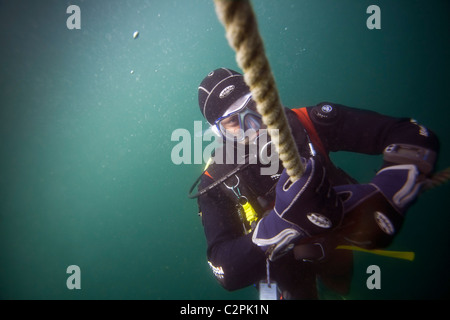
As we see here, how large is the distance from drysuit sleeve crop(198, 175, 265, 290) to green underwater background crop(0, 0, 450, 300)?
8867 mm

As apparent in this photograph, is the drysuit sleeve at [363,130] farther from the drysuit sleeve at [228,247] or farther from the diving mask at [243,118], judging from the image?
the drysuit sleeve at [228,247]

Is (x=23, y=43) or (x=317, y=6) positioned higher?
(x=317, y=6)

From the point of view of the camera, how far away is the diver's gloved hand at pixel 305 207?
101 centimetres

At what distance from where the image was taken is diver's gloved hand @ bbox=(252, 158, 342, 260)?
39.9 inches

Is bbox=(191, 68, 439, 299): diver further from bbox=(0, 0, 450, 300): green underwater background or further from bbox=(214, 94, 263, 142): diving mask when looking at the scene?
bbox=(0, 0, 450, 300): green underwater background

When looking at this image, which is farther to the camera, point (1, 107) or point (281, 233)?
point (1, 107)

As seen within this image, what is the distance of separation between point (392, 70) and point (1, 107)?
2749 cm

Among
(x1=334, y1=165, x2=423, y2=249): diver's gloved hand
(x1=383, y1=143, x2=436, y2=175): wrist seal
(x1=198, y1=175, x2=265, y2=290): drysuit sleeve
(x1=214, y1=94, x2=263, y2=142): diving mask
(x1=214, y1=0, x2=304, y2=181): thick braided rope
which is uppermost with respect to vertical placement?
(x1=214, y1=94, x2=263, y2=142): diving mask

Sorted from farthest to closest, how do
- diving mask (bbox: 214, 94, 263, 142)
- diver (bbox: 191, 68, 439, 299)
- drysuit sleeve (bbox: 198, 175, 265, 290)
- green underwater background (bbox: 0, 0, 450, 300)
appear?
green underwater background (bbox: 0, 0, 450, 300)
diving mask (bbox: 214, 94, 263, 142)
drysuit sleeve (bbox: 198, 175, 265, 290)
diver (bbox: 191, 68, 439, 299)

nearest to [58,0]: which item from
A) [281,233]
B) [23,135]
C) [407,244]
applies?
[23,135]

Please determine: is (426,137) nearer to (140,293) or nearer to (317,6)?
(317,6)

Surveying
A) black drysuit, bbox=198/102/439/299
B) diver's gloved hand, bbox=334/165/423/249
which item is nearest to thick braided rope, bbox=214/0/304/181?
diver's gloved hand, bbox=334/165/423/249

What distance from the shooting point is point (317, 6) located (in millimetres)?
13750

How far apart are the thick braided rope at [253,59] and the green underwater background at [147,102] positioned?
10.3m
